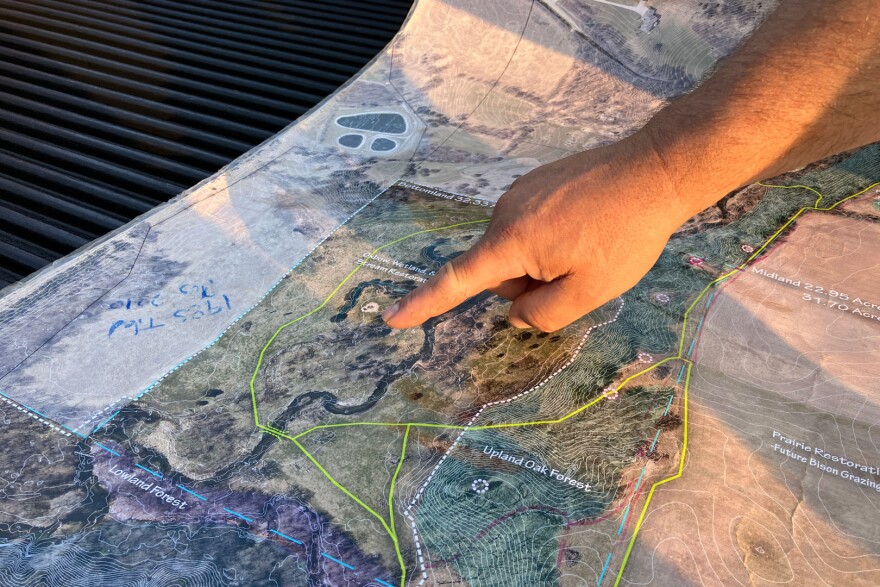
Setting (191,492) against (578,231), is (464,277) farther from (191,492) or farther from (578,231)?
(191,492)

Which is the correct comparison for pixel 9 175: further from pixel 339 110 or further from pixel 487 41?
pixel 487 41


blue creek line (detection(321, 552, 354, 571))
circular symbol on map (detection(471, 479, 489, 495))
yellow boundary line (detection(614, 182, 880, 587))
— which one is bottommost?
blue creek line (detection(321, 552, 354, 571))

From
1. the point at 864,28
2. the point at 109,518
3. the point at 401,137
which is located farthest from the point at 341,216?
the point at 864,28

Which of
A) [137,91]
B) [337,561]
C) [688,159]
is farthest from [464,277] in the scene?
[137,91]

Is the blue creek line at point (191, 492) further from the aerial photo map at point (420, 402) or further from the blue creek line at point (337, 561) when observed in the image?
the blue creek line at point (337, 561)

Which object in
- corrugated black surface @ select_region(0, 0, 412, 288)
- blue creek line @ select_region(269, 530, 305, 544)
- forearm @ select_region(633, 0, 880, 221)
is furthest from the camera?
corrugated black surface @ select_region(0, 0, 412, 288)

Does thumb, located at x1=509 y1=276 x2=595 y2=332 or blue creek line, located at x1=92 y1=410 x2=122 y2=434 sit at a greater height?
thumb, located at x1=509 y1=276 x2=595 y2=332

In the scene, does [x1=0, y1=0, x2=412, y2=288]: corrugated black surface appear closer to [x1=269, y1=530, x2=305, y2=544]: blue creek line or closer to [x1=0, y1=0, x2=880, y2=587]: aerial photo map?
[x1=0, y1=0, x2=880, y2=587]: aerial photo map

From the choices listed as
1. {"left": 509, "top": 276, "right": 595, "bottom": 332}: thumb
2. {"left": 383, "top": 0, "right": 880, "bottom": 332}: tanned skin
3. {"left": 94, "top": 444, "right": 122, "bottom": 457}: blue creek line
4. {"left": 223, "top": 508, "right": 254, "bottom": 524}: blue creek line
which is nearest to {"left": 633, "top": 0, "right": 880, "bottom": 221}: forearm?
{"left": 383, "top": 0, "right": 880, "bottom": 332}: tanned skin
